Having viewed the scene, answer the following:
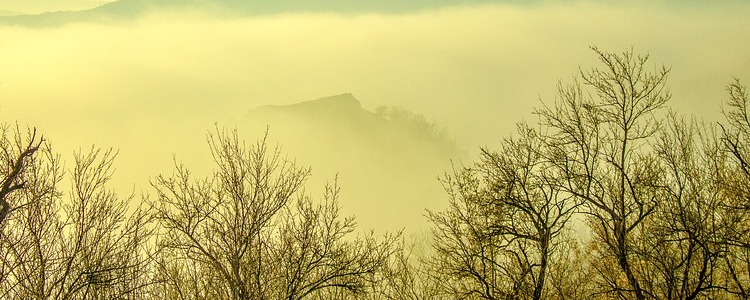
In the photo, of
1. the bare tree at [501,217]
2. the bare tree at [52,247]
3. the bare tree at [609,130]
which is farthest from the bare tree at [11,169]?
the bare tree at [609,130]

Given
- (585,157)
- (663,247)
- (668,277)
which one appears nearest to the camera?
(668,277)

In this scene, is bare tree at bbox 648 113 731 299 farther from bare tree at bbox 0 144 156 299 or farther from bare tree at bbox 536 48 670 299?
bare tree at bbox 0 144 156 299

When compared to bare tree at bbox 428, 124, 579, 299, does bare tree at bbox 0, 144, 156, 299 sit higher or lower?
lower

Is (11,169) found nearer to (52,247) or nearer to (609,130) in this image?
(52,247)

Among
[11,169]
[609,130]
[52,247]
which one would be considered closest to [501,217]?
[609,130]

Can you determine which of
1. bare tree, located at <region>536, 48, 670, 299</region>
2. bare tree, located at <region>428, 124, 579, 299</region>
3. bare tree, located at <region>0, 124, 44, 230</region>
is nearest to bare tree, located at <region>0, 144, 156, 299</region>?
bare tree, located at <region>0, 124, 44, 230</region>

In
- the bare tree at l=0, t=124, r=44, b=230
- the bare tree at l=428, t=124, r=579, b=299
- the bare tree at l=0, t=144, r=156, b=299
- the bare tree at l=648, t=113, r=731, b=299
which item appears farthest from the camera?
the bare tree at l=428, t=124, r=579, b=299

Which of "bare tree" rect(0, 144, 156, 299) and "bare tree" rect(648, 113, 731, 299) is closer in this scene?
"bare tree" rect(0, 144, 156, 299)

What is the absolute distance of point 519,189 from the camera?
60.2ft

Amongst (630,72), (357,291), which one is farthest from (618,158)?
(357,291)

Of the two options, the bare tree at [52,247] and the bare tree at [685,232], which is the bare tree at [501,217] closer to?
the bare tree at [685,232]

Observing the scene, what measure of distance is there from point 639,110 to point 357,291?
9.82 m

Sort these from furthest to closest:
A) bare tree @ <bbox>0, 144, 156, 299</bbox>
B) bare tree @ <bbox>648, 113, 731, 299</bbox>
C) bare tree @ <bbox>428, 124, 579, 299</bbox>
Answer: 1. bare tree @ <bbox>428, 124, 579, 299</bbox>
2. bare tree @ <bbox>648, 113, 731, 299</bbox>
3. bare tree @ <bbox>0, 144, 156, 299</bbox>

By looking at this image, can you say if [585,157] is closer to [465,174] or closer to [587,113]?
[587,113]
